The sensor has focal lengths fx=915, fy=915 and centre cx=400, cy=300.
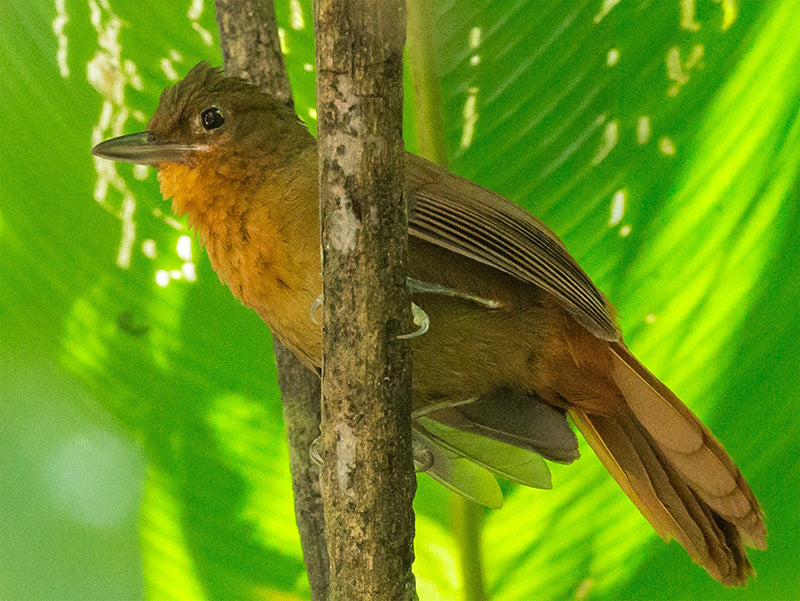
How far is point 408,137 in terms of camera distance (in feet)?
7.92

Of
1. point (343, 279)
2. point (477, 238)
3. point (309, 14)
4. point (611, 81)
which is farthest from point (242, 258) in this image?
point (611, 81)

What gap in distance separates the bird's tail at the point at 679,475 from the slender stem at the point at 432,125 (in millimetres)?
546

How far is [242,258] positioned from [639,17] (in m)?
1.16

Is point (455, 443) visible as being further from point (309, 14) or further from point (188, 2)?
point (188, 2)

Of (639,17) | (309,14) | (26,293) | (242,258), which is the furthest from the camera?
(26,293)

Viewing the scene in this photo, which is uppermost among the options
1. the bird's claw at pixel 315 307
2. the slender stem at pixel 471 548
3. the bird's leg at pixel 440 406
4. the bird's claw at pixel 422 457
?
the bird's claw at pixel 315 307

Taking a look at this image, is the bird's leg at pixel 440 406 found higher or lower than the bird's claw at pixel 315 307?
lower

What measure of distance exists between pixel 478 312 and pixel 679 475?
24.9 inches

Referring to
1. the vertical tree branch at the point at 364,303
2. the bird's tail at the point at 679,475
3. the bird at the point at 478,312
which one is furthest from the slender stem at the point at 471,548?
the vertical tree branch at the point at 364,303

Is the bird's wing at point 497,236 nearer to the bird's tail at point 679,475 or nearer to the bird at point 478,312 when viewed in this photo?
the bird at point 478,312

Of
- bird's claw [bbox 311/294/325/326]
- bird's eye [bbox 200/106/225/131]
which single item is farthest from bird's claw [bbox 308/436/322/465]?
bird's eye [bbox 200/106/225/131]

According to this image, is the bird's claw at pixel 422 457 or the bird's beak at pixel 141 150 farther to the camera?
the bird's claw at pixel 422 457

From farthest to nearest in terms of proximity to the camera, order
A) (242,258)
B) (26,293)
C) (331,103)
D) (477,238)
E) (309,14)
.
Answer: (26,293), (309,14), (242,258), (477,238), (331,103)

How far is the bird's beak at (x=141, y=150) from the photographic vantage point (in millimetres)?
2070
